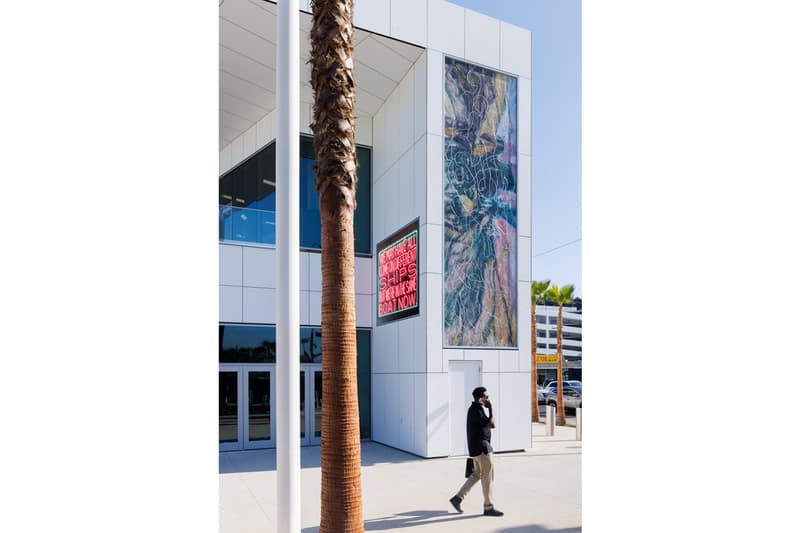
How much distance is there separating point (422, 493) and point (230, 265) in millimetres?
8380

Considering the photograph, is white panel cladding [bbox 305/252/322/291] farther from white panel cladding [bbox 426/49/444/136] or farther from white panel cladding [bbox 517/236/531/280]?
white panel cladding [bbox 517/236/531/280]

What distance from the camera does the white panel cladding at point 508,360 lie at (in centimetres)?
1549

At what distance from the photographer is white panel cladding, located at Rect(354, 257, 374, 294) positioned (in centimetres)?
1777

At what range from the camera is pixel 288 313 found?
12.7 feet

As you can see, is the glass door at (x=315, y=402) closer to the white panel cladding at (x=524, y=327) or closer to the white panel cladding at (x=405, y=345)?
the white panel cladding at (x=405, y=345)

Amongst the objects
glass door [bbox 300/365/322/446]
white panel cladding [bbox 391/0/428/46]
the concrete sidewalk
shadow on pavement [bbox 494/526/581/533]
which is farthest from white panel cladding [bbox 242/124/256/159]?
shadow on pavement [bbox 494/526/581/533]

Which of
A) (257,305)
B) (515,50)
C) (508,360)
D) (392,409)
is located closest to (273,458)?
(392,409)

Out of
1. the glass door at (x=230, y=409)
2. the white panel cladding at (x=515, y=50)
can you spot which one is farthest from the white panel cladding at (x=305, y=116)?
the glass door at (x=230, y=409)

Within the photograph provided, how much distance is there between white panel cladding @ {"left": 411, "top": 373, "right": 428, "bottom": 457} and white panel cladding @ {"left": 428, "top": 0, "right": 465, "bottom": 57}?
312 inches

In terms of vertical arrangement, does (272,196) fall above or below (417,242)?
above

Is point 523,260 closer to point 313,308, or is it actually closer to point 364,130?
point 313,308

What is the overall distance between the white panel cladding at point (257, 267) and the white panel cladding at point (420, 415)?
4.74m
